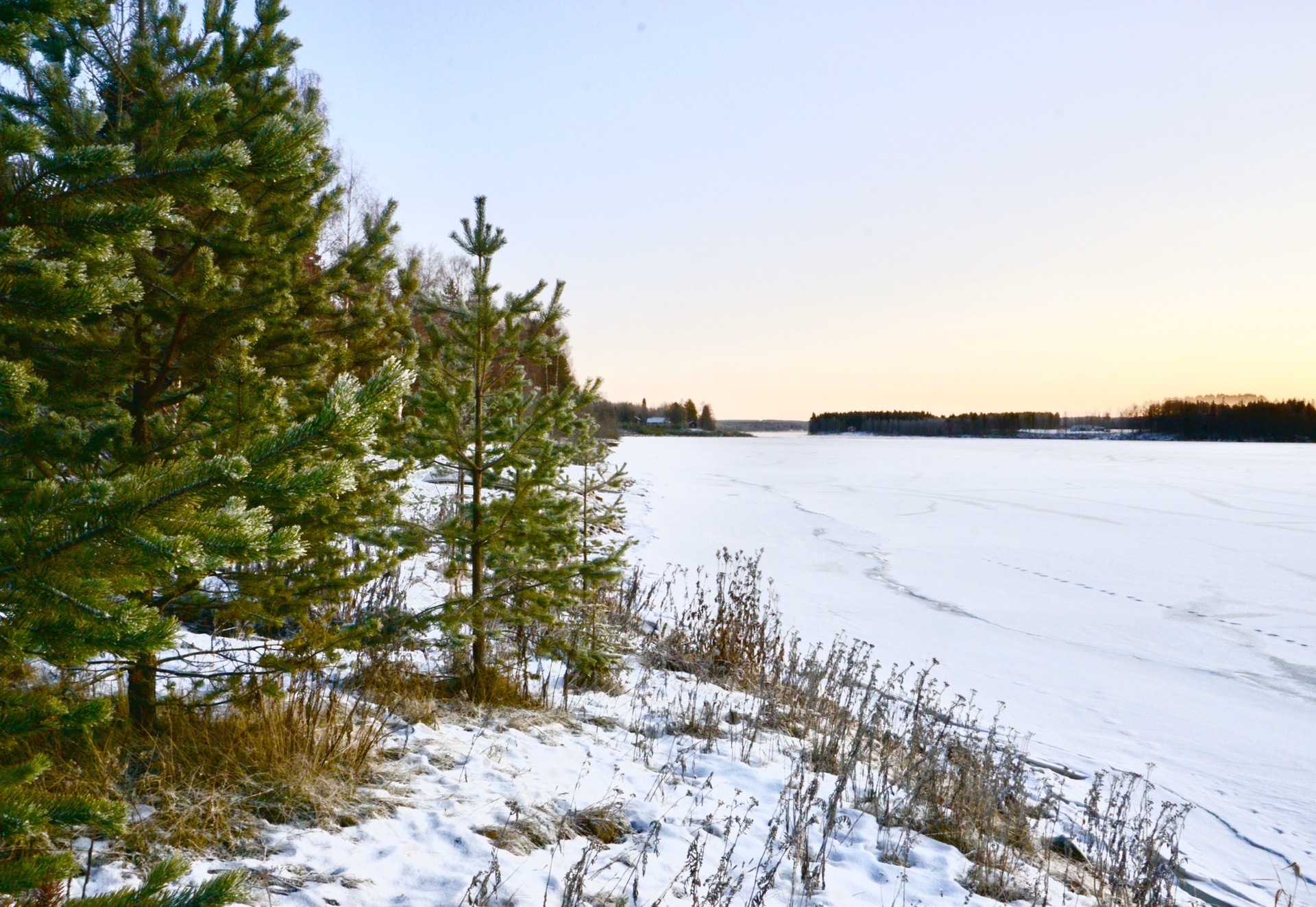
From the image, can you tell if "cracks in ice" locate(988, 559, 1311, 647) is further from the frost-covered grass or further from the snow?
the snow

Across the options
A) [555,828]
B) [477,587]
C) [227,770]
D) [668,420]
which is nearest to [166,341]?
[227,770]

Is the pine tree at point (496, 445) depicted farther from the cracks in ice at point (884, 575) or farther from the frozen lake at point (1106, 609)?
the cracks in ice at point (884, 575)

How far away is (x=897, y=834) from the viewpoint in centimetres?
430

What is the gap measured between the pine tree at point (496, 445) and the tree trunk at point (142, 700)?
1784 mm

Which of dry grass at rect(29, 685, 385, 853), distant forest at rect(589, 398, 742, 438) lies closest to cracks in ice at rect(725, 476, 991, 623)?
dry grass at rect(29, 685, 385, 853)

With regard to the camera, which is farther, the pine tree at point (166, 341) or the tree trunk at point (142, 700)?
the tree trunk at point (142, 700)

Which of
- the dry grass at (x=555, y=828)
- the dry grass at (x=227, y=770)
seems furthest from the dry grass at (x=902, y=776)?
the dry grass at (x=227, y=770)

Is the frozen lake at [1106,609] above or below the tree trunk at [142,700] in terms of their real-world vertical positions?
below

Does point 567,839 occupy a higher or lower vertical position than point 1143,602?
higher

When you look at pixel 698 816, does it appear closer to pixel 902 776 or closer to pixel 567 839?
pixel 567 839

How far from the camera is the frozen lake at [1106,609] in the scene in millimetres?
5891

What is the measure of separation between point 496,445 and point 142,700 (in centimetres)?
280

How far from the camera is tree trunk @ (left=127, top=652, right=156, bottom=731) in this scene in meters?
3.43

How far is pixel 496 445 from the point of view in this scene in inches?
219
